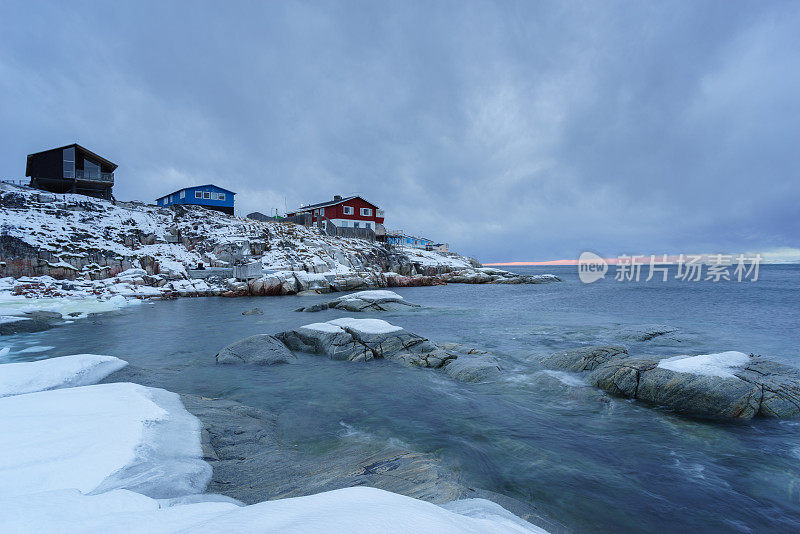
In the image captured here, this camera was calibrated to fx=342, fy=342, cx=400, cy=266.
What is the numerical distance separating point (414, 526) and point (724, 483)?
6453 millimetres

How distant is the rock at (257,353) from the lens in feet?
40.4

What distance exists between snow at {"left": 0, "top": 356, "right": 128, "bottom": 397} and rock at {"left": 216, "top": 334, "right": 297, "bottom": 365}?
3.65 metres

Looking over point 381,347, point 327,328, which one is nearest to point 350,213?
point 327,328

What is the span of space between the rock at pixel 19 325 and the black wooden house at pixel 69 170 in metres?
35.3

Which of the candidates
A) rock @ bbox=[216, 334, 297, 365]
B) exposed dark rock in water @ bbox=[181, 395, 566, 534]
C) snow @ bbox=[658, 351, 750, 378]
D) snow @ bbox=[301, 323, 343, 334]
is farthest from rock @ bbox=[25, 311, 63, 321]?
snow @ bbox=[658, 351, 750, 378]

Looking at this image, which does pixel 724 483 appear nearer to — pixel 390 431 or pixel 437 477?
pixel 437 477

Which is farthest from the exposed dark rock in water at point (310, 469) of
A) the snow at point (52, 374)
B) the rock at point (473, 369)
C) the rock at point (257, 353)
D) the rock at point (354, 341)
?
the rock at point (354, 341)

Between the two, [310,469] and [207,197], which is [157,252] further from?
[310,469]

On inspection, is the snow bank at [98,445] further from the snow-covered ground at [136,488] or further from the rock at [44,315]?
the rock at [44,315]

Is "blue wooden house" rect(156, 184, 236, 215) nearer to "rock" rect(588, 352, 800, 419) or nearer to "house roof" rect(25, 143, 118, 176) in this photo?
"house roof" rect(25, 143, 118, 176)

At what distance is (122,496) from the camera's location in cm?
349

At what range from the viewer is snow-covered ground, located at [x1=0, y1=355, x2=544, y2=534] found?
276cm

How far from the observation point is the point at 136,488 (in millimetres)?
4004

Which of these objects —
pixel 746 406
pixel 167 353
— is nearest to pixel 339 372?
pixel 167 353
